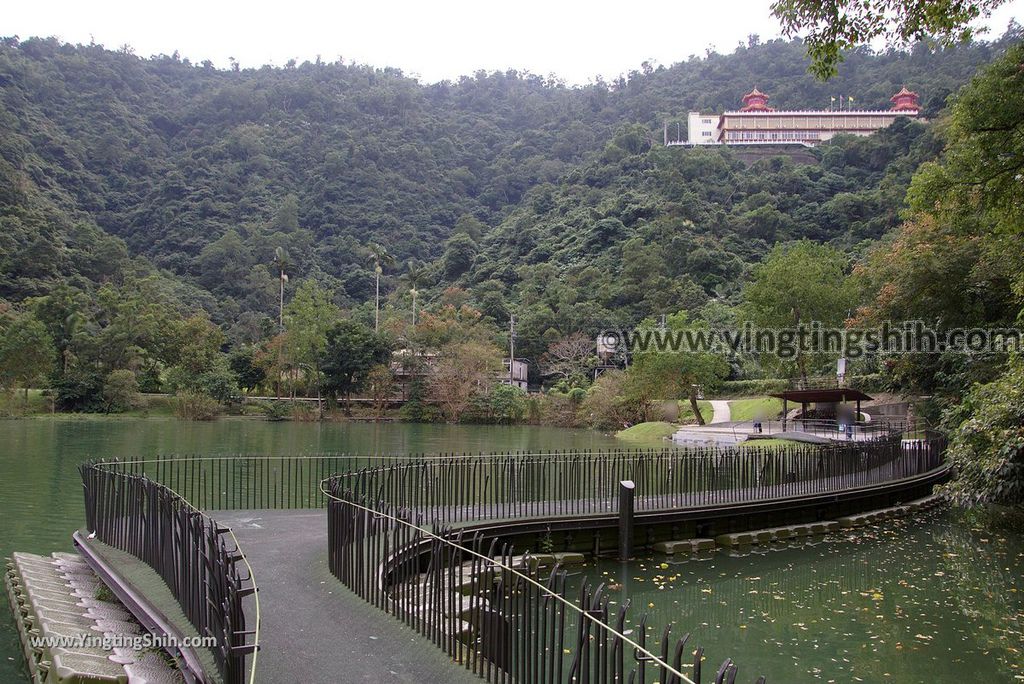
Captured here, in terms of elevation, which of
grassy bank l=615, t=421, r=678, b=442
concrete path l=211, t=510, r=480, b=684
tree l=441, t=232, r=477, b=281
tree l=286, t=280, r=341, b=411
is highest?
tree l=441, t=232, r=477, b=281

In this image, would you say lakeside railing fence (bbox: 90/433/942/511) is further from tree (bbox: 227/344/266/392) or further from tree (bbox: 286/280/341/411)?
tree (bbox: 227/344/266/392)

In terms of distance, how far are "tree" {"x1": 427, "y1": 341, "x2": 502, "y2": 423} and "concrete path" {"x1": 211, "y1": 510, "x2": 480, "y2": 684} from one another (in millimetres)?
48913

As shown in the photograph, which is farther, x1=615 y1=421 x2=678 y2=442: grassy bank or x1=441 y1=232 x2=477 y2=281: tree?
x1=441 y1=232 x2=477 y2=281: tree

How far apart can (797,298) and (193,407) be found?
137 ft

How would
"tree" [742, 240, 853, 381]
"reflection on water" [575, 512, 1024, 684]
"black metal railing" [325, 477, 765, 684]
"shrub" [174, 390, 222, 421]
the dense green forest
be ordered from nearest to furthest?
"black metal railing" [325, 477, 765, 684]
"reflection on water" [575, 512, 1024, 684]
the dense green forest
"tree" [742, 240, 853, 381]
"shrub" [174, 390, 222, 421]

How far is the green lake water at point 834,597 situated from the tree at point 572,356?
1807 inches

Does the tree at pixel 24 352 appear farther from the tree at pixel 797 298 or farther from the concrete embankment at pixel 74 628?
the concrete embankment at pixel 74 628

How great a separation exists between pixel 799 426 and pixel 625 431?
1156cm

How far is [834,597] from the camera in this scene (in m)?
12.8

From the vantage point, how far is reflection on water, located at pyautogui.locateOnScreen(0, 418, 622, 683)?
16047 mm

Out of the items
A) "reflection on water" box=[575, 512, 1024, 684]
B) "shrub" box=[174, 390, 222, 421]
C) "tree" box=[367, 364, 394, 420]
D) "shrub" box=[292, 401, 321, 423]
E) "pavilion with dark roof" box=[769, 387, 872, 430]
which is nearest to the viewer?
"reflection on water" box=[575, 512, 1024, 684]

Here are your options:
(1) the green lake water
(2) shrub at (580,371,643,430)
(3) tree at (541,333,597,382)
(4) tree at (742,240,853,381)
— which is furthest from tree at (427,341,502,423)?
(1) the green lake water

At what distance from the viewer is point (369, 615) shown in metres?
8.52

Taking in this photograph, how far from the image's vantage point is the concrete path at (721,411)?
51375 millimetres
